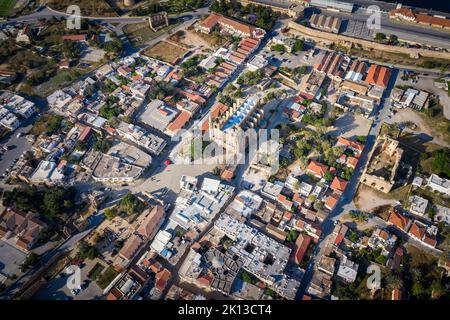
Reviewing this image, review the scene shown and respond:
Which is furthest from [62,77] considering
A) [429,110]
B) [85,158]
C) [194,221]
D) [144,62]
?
[429,110]

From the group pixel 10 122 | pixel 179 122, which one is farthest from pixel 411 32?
pixel 10 122

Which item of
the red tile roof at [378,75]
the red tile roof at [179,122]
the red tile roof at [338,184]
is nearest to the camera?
the red tile roof at [338,184]

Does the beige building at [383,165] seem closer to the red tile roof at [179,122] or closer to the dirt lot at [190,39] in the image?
the red tile roof at [179,122]

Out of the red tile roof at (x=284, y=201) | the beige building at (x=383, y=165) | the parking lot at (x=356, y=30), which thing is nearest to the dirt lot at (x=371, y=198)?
the beige building at (x=383, y=165)

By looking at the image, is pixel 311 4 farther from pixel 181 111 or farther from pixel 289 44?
pixel 181 111

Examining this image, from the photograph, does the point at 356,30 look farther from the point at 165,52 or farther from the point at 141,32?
the point at 141,32
